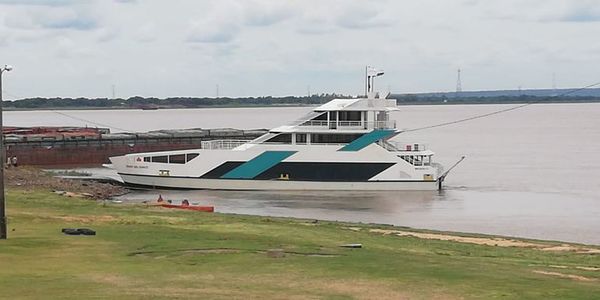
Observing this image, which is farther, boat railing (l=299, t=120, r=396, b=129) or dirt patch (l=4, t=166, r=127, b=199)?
boat railing (l=299, t=120, r=396, b=129)

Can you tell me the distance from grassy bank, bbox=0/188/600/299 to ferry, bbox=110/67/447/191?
21.7m

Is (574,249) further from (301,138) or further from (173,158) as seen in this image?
(173,158)

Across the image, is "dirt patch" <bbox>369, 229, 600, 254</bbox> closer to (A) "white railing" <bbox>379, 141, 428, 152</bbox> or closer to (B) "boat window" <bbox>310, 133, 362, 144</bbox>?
(B) "boat window" <bbox>310, 133, 362, 144</bbox>

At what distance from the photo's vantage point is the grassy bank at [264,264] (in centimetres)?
1484

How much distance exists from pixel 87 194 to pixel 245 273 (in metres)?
28.5

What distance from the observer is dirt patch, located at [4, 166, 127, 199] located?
1770 inches

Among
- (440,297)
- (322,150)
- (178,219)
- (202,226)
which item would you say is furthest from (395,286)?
(322,150)

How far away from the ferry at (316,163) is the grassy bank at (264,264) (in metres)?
21.7

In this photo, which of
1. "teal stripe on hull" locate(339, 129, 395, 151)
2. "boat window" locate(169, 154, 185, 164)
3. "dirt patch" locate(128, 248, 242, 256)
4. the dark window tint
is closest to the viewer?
"dirt patch" locate(128, 248, 242, 256)

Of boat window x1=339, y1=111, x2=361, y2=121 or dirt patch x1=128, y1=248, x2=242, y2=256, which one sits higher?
boat window x1=339, y1=111, x2=361, y2=121

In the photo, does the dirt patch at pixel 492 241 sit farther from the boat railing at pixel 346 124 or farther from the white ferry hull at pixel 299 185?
the boat railing at pixel 346 124

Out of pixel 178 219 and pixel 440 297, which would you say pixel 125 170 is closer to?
pixel 178 219

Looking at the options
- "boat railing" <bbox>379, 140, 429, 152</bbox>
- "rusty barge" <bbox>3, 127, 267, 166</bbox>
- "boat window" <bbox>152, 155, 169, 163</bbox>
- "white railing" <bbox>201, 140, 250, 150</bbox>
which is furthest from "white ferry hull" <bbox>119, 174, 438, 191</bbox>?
"rusty barge" <bbox>3, 127, 267, 166</bbox>

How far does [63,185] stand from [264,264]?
31364 mm
